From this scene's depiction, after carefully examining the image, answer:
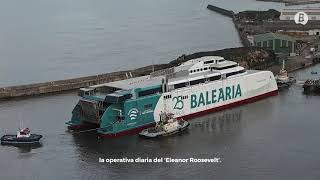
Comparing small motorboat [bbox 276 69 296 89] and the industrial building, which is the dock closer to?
small motorboat [bbox 276 69 296 89]

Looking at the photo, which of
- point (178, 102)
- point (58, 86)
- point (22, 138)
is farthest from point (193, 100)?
point (58, 86)

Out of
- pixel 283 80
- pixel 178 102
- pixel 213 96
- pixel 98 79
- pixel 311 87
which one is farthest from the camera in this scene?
pixel 98 79

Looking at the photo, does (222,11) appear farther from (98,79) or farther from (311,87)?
(311,87)

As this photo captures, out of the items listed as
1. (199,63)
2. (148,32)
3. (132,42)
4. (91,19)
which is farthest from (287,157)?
(91,19)

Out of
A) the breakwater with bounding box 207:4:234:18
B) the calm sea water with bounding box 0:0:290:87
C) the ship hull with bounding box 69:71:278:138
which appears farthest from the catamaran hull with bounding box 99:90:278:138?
the breakwater with bounding box 207:4:234:18

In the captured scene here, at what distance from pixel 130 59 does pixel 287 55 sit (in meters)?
7.77

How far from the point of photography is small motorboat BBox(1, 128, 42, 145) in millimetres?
16344

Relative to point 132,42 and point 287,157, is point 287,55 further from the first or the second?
point 287,157

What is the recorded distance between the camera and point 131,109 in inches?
689

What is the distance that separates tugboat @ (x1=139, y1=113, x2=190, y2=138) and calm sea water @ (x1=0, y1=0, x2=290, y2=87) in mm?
9231

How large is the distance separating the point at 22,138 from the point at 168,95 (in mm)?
4698

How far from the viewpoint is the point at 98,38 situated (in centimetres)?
3728

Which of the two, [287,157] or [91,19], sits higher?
[91,19]

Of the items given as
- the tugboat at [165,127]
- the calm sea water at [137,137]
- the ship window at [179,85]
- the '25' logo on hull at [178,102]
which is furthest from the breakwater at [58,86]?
the tugboat at [165,127]
